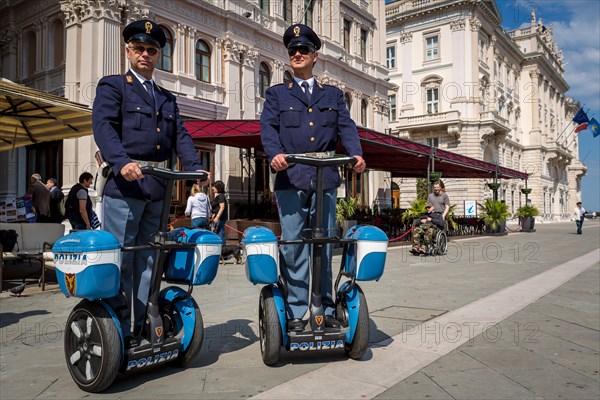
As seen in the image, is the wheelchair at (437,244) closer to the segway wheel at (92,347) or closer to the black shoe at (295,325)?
the black shoe at (295,325)

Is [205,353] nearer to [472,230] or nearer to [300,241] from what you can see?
[300,241]

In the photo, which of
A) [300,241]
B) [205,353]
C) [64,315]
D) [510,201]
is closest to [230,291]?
[64,315]

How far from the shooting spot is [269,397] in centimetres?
265

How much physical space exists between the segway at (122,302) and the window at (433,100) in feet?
144

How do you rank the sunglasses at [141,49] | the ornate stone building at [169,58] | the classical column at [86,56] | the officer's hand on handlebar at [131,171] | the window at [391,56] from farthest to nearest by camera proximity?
the window at [391,56]
the ornate stone building at [169,58]
the classical column at [86,56]
the sunglasses at [141,49]
the officer's hand on handlebar at [131,171]

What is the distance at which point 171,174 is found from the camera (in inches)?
111

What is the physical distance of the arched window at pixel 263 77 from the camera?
20.9 metres

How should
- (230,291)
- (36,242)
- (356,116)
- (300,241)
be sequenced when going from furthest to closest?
(356,116) < (36,242) < (230,291) < (300,241)

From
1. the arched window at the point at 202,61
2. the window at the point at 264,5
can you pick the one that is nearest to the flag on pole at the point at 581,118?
the window at the point at 264,5

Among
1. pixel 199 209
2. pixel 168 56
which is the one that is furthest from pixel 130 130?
pixel 168 56

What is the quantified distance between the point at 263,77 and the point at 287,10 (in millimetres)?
3747

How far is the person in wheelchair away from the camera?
1218 cm

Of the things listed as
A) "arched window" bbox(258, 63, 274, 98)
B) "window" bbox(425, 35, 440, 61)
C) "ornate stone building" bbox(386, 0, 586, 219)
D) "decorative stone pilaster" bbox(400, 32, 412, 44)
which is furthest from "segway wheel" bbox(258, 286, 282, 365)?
"decorative stone pilaster" bbox(400, 32, 412, 44)

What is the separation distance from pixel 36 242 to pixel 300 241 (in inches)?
266
